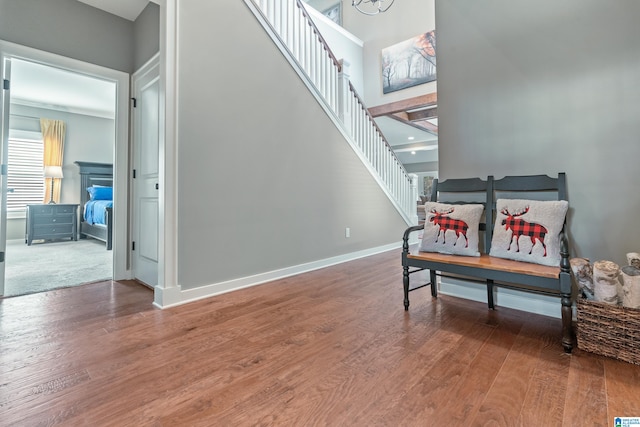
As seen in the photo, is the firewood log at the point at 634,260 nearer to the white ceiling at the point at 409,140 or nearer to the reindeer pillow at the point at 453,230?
the reindeer pillow at the point at 453,230

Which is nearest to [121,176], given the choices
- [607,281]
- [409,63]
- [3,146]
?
[3,146]

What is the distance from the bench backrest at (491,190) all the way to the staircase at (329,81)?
1868mm

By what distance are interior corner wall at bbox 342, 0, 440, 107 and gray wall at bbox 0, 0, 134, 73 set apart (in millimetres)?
4985

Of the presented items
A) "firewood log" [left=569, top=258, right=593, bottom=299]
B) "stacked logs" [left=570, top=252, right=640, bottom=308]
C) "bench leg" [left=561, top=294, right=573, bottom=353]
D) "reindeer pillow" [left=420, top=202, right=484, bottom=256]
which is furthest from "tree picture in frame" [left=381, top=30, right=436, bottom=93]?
"bench leg" [left=561, top=294, right=573, bottom=353]

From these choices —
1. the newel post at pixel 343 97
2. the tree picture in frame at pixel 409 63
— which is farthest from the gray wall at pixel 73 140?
the tree picture in frame at pixel 409 63

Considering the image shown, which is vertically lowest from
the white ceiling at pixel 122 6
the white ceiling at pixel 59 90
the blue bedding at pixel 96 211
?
the blue bedding at pixel 96 211

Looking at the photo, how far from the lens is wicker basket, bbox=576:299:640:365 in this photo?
145 centimetres

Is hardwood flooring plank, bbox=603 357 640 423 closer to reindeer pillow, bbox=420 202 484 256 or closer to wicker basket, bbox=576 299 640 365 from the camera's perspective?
wicker basket, bbox=576 299 640 365

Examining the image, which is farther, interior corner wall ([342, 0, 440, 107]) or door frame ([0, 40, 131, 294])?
interior corner wall ([342, 0, 440, 107])

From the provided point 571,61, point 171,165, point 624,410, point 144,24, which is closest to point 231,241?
point 171,165

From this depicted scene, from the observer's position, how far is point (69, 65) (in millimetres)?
2762

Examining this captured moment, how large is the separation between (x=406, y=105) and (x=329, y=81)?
2671 mm

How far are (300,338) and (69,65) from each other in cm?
321

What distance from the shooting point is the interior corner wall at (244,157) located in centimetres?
244
